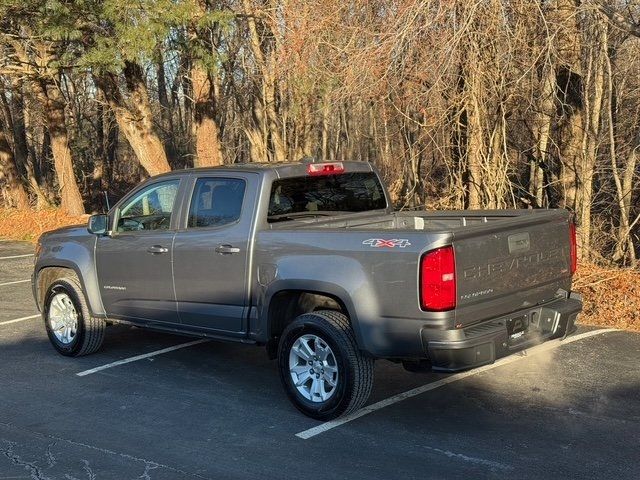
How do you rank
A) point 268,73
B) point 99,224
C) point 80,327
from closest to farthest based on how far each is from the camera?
point 99,224 < point 80,327 < point 268,73

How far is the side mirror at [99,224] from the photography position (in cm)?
723

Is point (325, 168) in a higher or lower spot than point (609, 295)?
higher

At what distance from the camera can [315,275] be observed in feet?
18.0

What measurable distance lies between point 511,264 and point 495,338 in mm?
549

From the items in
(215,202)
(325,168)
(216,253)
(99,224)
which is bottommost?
(216,253)

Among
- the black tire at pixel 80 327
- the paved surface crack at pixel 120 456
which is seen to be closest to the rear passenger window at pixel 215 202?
the black tire at pixel 80 327

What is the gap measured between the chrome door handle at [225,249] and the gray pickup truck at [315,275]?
0.08ft

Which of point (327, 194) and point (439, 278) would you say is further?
point (327, 194)

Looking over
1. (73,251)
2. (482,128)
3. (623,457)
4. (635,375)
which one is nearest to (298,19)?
(482,128)

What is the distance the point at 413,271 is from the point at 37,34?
43.6ft

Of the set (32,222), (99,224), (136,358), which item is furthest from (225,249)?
(32,222)

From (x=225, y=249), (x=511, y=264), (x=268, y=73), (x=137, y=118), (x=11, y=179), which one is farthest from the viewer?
(x=11, y=179)

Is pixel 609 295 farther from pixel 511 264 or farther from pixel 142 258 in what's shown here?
pixel 142 258

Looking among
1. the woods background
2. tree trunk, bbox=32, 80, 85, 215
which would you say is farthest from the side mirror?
tree trunk, bbox=32, 80, 85, 215
